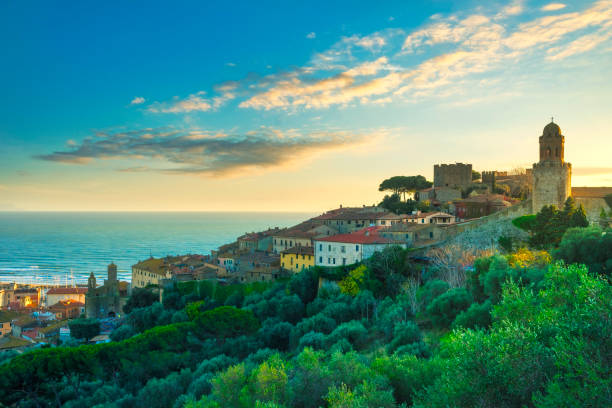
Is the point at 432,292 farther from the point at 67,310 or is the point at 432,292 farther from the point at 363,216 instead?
the point at 67,310

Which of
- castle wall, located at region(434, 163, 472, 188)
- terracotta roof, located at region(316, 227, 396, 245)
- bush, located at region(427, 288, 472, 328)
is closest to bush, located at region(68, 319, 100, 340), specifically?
terracotta roof, located at region(316, 227, 396, 245)

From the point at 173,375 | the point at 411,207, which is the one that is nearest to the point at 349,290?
the point at 173,375

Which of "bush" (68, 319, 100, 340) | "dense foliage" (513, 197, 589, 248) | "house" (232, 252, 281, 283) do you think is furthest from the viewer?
"house" (232, 252, 281, 283)

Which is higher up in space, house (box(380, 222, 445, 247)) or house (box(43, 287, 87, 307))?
house (box(380, 222, 445, 247))

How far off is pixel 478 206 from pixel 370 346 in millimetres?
25115

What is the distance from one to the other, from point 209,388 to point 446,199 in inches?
1496

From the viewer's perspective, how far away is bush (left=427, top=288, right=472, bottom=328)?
69.3 ft

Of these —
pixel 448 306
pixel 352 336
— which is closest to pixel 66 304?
pixel 352 336

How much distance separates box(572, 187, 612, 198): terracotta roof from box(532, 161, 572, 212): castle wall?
2270mm

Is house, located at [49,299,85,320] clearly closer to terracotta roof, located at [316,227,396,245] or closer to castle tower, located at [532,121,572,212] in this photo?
terracotta roof, located at [316,227,396,245]

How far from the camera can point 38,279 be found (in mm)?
85438

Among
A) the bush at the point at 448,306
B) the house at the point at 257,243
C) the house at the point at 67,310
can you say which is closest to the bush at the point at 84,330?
the house at the point at 67,310

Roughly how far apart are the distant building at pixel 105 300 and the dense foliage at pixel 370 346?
12395mm

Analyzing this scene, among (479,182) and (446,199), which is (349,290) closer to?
(446,199)
